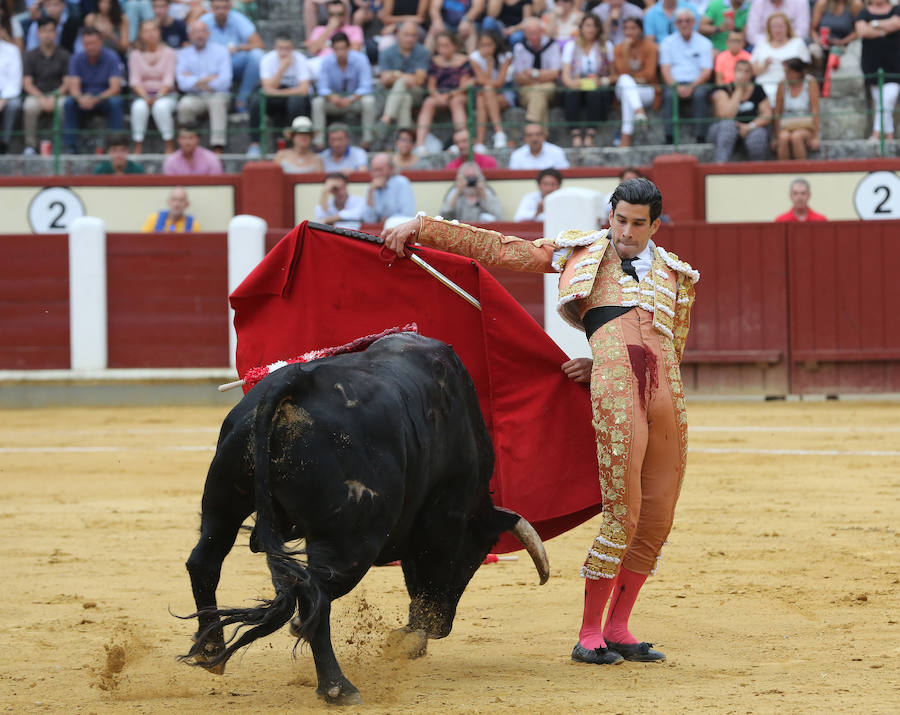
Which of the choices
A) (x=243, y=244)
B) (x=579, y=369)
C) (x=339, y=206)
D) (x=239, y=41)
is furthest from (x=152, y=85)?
(x=579, y=369)

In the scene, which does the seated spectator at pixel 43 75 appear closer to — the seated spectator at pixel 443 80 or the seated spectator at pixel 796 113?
the seated spectator at pixel 443 80

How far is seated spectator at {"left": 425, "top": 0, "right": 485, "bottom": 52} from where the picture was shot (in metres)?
11.2

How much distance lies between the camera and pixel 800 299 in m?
9.88

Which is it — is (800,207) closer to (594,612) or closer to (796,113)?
(796,113)

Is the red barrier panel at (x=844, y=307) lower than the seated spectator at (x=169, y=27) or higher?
lower

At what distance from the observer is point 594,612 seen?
10.8 feet

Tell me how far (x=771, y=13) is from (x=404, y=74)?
2.85 metres

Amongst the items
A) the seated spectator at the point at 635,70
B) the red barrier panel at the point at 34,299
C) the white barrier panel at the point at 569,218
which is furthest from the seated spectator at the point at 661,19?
the red barrier panel at the point at 34,299

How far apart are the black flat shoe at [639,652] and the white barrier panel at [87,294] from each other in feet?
24.7

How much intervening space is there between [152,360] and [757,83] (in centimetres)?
487

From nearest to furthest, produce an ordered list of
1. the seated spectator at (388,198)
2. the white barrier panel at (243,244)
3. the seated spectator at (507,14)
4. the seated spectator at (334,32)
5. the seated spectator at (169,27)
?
1. the seated spectator at (388,198)
2. the white barrier panel at (243,244)
3. the seated spectator at (507,14)
4. the seated spectator at (334,32)
5. the seated spectator at (169,27)

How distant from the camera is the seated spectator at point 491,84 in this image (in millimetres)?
10641

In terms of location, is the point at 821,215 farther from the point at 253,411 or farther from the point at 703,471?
the point at 253,411

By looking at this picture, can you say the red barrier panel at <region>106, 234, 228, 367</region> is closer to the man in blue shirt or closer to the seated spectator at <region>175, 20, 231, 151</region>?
the man in blue shirt
